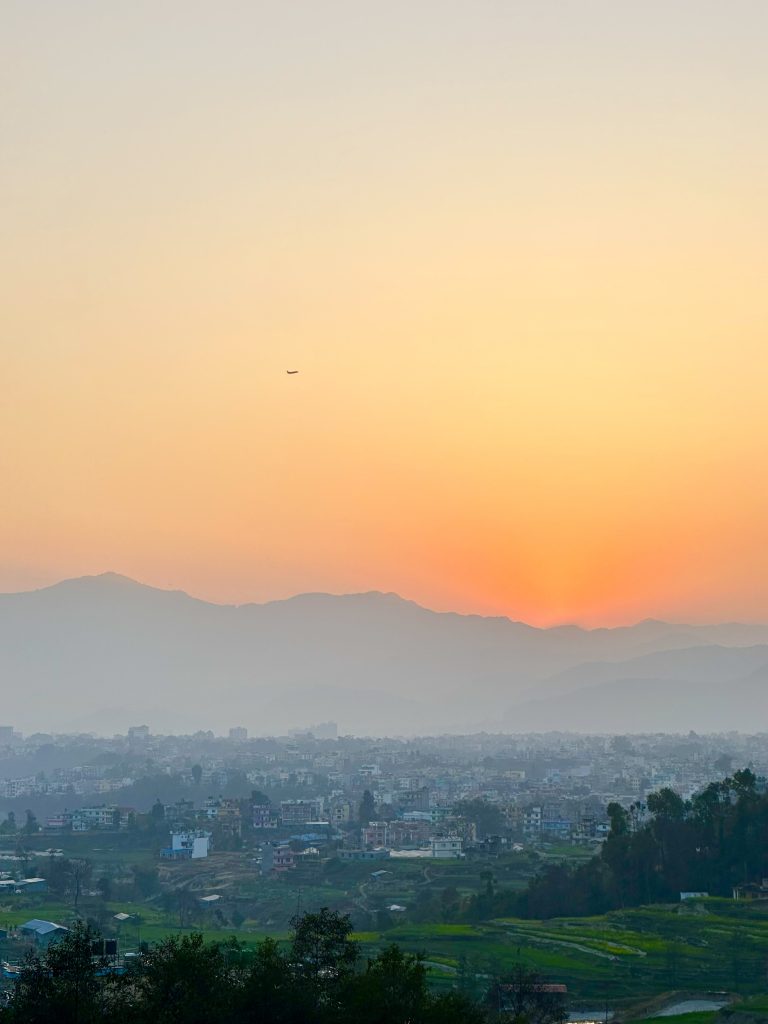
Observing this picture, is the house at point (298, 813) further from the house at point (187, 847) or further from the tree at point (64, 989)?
the tree at point (64, 989)

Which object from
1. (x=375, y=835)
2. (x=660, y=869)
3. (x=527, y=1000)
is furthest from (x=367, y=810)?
(x=527, y=1000)

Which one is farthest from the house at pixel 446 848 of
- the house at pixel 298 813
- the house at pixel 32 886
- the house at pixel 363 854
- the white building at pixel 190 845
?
the house at pixel 32 886

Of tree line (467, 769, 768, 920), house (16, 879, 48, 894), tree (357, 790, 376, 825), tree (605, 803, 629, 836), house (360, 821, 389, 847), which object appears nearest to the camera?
tree line (467, 769, 768, 920)

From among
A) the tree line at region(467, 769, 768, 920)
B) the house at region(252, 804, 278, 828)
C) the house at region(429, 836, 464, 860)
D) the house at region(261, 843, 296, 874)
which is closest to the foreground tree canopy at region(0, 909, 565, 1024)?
the tree line at region(467, 769, 768, 920)

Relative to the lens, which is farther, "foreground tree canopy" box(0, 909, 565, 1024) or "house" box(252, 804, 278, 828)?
"house" box(252, 804, 278, 828)

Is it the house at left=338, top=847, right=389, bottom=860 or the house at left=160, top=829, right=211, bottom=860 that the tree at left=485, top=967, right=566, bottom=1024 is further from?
the house at left=160, top=829, right=211, bottom=860

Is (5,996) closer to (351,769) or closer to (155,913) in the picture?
(155,913)

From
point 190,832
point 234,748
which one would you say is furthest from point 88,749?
point 190,832

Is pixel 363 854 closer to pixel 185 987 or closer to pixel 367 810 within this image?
pixel 367 810
